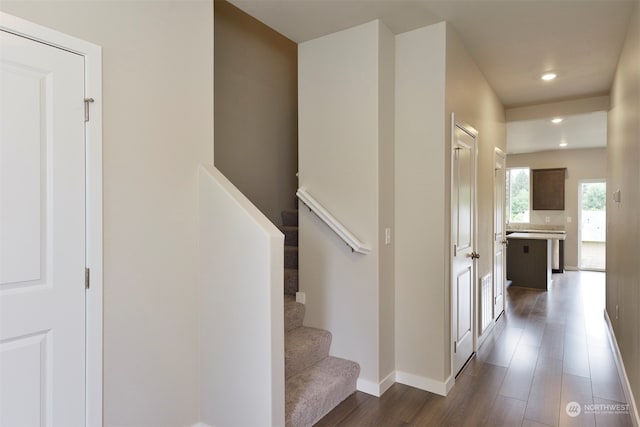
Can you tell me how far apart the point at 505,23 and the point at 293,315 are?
2.63 metres

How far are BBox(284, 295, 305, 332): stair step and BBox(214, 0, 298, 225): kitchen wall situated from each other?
3.91 ft

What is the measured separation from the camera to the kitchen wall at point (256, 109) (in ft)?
11.1

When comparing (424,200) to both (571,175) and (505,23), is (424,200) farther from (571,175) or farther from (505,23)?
(571,175)

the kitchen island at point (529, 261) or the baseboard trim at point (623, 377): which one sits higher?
the kitchen island at point (529, 261)

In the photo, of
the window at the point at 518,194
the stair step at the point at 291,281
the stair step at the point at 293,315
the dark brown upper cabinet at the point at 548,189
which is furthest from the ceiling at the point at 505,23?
the window at the point at 518,194

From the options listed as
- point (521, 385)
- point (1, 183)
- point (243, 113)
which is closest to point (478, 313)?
point (521, 385)

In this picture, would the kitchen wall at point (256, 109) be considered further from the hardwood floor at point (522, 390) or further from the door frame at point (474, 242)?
the hardwood floor at point (522, 390)

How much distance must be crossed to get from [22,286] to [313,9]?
2.19 metres

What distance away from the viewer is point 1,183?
1.42 meters

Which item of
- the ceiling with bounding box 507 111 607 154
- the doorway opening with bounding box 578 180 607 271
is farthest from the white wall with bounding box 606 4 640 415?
the doorway opening with bounding box 578 180 607 271

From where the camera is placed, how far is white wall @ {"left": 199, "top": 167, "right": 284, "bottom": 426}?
1857 millimetres

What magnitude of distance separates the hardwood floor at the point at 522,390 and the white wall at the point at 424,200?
0.86 ft

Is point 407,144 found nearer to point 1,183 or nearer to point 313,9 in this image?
point 313,9

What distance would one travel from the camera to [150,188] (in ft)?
6.24
